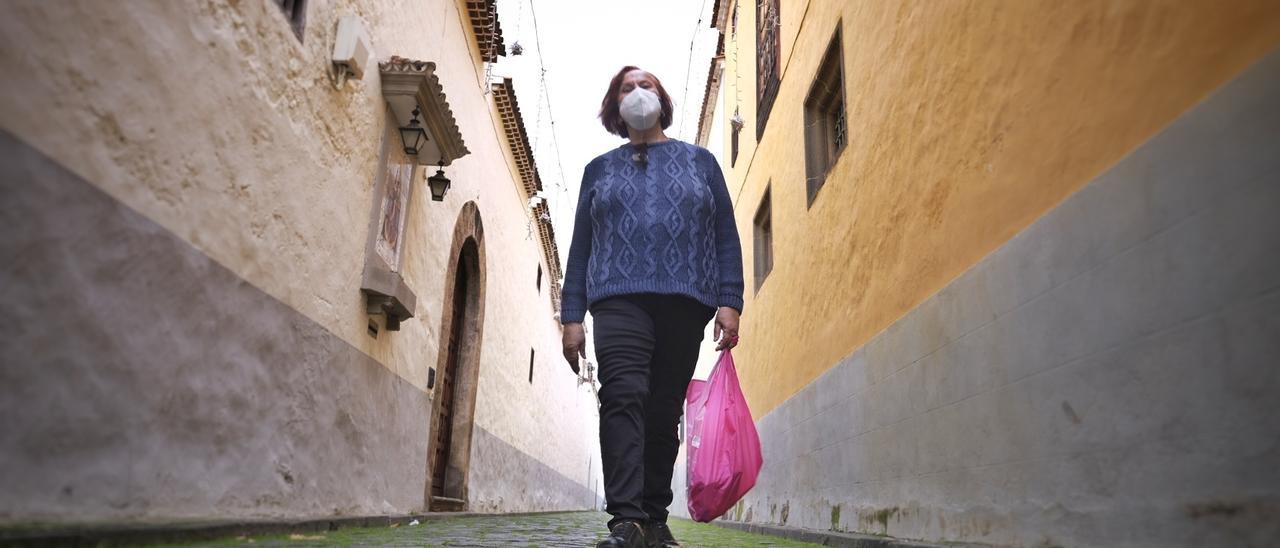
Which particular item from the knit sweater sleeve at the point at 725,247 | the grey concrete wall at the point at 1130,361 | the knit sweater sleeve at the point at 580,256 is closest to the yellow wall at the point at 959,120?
the grey concrete wall at the point at 1130,361

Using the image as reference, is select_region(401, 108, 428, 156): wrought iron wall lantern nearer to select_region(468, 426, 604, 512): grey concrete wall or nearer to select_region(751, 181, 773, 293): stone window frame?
select_region(468, 426, 604, 512): grey concrete wall

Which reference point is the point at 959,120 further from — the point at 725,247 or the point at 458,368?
the point at 458,368

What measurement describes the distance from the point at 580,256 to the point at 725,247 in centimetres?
56

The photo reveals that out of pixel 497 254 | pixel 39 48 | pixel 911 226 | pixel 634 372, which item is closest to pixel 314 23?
pixel 39 48

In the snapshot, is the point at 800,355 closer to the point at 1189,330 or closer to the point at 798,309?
the point at 798,309

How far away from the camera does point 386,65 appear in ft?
16.7

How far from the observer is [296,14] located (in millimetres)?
3816

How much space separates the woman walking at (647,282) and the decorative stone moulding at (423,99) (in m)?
2.28

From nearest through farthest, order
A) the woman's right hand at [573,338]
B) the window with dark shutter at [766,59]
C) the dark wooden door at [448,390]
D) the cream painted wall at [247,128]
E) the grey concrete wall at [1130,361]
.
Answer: the grey concrete wall at [1130,361] < the cream painted wall at [247,128] < the woman's right hand at [573,338] < the dark wooden door at [448,390] < the window with dark shutter at [766,59]

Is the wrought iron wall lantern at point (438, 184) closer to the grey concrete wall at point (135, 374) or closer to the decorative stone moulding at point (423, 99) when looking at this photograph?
the decorative stone moulding at point (423, 99)

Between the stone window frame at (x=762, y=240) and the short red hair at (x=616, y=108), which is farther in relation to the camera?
the stone window frame at (x=762, y=240)

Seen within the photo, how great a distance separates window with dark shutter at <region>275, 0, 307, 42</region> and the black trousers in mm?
2051

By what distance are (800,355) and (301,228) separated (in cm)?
374

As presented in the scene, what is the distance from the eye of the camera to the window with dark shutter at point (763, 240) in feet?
28.9
